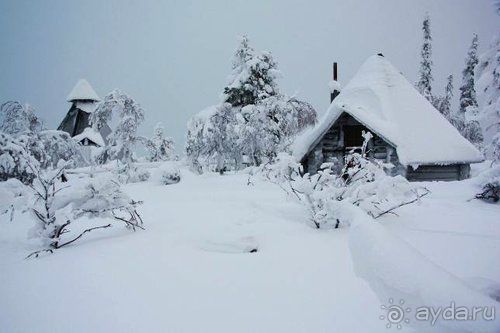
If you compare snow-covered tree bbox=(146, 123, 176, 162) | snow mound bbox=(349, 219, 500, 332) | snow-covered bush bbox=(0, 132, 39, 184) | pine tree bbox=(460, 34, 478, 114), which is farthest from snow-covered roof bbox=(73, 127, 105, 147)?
pine tree bbox=(460, 34, 478, 114)

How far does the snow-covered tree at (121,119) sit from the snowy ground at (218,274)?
927 cm

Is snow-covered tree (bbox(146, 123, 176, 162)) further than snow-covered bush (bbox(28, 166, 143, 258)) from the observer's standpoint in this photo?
Yes

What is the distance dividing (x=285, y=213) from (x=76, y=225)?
3.89 meters

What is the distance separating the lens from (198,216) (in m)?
5.59

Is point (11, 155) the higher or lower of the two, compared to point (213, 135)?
higher

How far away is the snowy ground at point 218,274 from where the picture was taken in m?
2.25

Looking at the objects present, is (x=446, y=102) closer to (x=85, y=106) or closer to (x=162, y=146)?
(x=162, y=146)

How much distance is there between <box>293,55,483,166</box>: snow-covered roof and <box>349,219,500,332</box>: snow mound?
10566mm

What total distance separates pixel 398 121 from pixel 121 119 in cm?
1217

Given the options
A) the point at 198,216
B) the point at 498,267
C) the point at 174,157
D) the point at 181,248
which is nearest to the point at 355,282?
the point at 498,267

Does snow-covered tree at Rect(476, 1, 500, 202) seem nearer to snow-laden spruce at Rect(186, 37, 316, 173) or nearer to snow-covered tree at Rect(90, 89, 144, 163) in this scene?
snow-laden spruce at Rect(186, 37, 316, 173)

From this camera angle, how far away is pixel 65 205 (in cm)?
434

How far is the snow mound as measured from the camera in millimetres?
1181

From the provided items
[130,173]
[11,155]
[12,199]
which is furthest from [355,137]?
[12,199]
